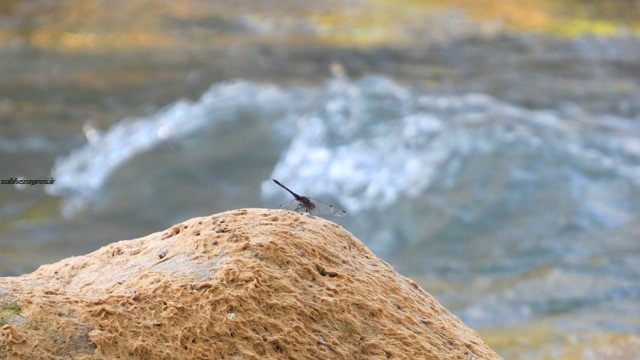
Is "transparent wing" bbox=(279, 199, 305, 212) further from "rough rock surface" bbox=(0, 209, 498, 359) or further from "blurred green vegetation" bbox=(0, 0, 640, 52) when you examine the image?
"blurred green vegetation" bbox=(0, 0, 640, 52)

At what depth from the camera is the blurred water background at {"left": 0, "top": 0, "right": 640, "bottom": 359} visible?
8.08 metres

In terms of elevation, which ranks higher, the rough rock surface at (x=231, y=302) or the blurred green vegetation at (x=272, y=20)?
the blurred green vegetation at (x=272, y=20)

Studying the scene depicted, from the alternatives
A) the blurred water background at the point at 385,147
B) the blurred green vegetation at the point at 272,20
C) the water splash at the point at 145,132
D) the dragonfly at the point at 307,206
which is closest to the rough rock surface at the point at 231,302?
the dragonfly at the point at 307,206

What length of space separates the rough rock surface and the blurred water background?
13.4 ft

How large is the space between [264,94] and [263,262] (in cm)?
991

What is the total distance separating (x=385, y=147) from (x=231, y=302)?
26.8 ft

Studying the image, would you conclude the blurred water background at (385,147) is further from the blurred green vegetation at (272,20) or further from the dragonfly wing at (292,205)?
the dragonfly wing at (292,205)

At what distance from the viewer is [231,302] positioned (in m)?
2.37

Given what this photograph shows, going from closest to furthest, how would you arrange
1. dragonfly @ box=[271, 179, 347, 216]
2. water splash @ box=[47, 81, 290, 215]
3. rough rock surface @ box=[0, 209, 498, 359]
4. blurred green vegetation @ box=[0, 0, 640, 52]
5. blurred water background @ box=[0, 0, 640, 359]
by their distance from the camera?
rough rock surface @ box=[0, 209, 498, 359] → dragonfly @ box=[271, 179, 347, 216] → blurred water background @ box=[0, 0, 640, 359] → water splash @ box=[47, 81, 290, 215] → blurred green vegetation @ box=[0, 0, 640, 52]

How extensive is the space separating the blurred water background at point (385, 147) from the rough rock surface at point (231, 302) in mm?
4085

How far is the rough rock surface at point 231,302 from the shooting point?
226cm

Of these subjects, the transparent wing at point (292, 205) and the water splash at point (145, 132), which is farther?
the water splash at point (145, 132)

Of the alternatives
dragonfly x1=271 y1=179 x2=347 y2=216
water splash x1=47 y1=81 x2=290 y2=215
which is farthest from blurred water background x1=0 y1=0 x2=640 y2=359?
dragonfly x1=271 y1=179 x2=347 y2=216

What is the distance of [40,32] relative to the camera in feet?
51.9
